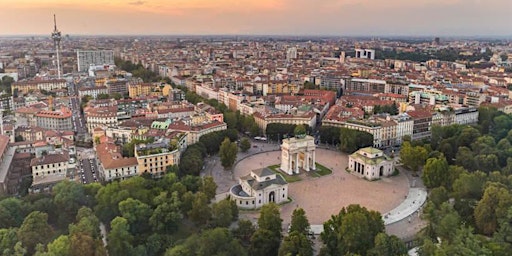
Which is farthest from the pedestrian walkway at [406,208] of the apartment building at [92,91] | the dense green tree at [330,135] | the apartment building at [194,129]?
the apartment building at [92,91]

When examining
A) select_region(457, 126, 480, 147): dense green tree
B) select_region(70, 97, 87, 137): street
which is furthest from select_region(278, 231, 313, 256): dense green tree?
select_region(70, 97, 87, 137): street

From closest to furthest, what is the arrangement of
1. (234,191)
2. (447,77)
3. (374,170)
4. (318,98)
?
(234,191) → (374,170) → (318,98) → (447,77)

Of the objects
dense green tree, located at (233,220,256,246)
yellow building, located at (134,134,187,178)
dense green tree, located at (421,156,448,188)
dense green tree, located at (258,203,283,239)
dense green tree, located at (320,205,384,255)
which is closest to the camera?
dense green tree, located at (320,205,384,255)

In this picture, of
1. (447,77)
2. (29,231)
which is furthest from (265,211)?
(447,77)

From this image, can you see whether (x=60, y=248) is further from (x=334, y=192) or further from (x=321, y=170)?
(x=321, y=170)

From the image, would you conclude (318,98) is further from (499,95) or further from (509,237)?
(509,237)

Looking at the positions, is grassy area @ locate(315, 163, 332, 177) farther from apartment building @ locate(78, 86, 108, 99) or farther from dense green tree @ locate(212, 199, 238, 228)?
apartment building @ locate(78, 86, 108, 99)

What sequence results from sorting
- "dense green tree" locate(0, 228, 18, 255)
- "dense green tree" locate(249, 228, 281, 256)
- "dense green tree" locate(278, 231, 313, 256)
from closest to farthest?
"dense green tree" locate(0, 228, 18, 255)
"dense green tree" locate(278, 231, 313, 256)
"dense green tree" locate(249, 228, 281, 256)
